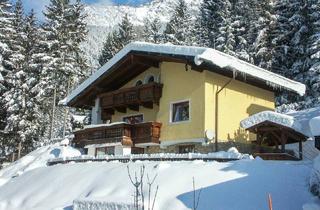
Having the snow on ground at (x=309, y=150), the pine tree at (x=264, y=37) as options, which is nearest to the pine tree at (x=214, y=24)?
the pine tree at (x=264, y=37)

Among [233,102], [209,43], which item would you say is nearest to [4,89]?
[209,43]

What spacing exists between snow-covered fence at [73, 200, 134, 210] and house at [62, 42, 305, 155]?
910 cm

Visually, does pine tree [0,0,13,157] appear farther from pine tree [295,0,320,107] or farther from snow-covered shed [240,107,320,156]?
snow-covered shed [240,107,320,156]

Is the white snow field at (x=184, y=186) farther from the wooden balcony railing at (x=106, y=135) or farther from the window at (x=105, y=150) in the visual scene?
the window at (x=105, y=150)

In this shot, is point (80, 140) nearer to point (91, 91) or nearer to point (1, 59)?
point (91, 91)

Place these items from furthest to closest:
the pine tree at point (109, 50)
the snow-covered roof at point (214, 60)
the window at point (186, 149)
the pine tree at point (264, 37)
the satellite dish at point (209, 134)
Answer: the pine tree at point (109, 50) → the pine tree at point (264, 37) → the window at point (186, 149) → the satellite dish at point (209, 134) → the snow-covered roof at point (214, 60)

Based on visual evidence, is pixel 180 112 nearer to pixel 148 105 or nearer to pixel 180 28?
pixel 148 105

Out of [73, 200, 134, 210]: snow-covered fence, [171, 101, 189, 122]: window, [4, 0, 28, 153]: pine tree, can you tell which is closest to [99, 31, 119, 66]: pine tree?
[4, 0, 28, 153]: pine tree

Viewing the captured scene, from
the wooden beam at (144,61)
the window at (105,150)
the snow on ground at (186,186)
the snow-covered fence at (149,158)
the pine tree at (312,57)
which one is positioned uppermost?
the pine tree at (312,57)

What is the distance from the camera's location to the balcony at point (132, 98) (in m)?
25.2

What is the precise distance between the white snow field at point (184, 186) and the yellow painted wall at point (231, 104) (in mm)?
6412

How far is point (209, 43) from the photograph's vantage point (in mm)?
46500

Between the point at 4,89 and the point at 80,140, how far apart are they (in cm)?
1475

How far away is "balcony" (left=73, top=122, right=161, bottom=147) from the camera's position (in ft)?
81.0
